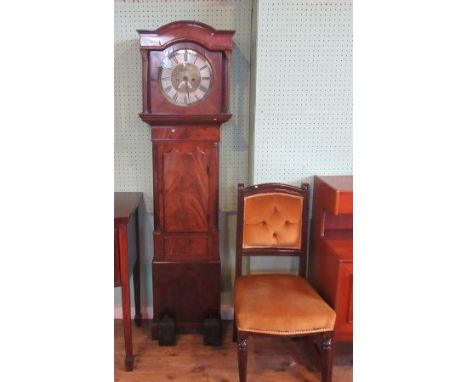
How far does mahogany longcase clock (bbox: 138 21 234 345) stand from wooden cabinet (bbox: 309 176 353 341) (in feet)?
1.80

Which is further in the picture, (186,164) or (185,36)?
(186,164)

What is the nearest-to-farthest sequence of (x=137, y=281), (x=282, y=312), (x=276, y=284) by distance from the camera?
(x=282, y=312), (x=276, y=284), (x=137, y=281)

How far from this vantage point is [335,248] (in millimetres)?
1799

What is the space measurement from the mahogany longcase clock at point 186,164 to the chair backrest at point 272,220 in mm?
159

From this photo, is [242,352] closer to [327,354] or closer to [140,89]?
[327,354]

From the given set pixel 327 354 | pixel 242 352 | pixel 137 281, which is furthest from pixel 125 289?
pixel 327 354

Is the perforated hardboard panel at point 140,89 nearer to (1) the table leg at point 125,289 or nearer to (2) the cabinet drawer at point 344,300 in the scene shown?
(1) the table leg at point 125,289

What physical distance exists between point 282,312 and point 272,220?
0.52 meters

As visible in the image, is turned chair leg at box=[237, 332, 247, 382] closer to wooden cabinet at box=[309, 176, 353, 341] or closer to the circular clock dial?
wooden cabinet at box=[309, 176, 353, 341]

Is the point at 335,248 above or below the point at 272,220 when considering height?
below

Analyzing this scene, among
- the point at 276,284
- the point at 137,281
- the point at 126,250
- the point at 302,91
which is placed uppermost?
the point at 302,91

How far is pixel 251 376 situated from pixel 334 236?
837 mm

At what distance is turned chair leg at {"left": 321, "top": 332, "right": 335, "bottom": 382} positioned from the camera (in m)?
1.68
